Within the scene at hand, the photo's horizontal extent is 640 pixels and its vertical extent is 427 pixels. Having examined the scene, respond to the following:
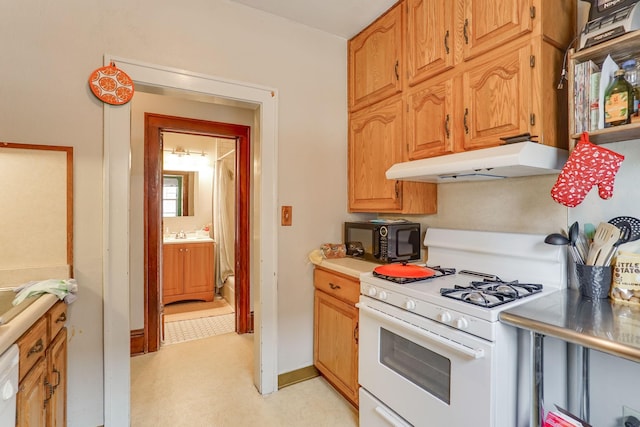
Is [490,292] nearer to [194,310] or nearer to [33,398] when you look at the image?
Result: [33,398]

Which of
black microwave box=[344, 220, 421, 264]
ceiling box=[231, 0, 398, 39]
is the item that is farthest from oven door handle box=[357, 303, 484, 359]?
ceiling box=[231, 0, 398, 39]

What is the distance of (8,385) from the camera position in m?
0.87

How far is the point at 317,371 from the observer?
232 centimetres

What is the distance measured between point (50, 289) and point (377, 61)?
2243 mm

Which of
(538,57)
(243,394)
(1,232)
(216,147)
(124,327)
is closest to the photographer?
(538,57)

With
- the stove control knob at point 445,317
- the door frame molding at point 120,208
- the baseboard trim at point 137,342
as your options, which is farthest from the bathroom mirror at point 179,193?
the stove control knob at point 445,317

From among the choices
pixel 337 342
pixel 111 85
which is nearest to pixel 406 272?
pixel 337 342

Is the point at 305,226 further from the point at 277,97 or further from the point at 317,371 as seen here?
the point at 317,371

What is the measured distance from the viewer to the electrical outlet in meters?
2.17

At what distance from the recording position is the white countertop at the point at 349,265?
1.84 metres

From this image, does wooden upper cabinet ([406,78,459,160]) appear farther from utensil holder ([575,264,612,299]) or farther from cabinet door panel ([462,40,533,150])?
utensil holder ([575,264,612,299])

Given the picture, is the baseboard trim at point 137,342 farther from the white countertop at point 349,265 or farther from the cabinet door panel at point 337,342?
the white countertop at point 349,265

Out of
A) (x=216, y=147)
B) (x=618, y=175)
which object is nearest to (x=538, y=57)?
(x=618, y=175)

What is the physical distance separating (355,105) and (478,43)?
983 millimetres
